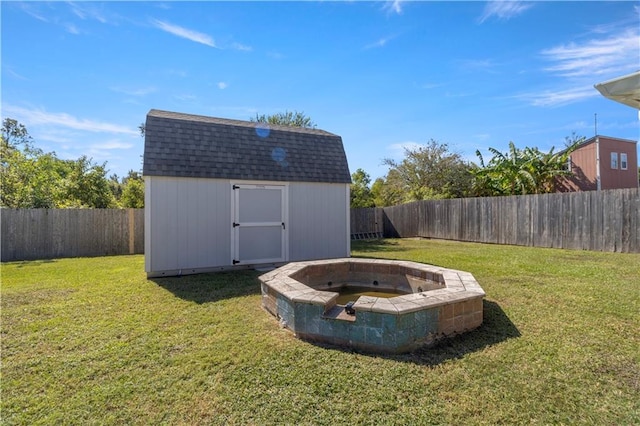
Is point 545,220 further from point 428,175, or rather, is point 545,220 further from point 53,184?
point 53,184

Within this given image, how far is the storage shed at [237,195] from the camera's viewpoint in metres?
6.82

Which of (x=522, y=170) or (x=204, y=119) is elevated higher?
(x=204, y=119)

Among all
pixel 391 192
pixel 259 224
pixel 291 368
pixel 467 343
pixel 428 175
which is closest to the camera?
pixel 291 368

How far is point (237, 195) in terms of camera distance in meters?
7.51

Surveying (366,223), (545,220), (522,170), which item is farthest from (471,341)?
(522,170)

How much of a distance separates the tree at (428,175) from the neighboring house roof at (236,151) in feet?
40.3

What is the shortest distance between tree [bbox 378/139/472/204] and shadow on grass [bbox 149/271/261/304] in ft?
50.4

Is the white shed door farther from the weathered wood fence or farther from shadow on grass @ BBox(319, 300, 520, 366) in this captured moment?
the weathered wood fence

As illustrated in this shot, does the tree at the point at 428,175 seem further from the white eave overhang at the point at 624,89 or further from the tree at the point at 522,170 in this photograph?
the white eave overhang at the point at 624,89

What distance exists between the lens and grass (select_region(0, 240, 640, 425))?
84.9 inches

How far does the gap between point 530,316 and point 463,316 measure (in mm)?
1177

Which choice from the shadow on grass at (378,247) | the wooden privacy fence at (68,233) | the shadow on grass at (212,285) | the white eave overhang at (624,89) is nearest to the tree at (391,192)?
the shadow on grass at (378,247)

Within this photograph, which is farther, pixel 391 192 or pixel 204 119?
pixel 391 192

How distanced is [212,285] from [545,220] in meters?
10.8
